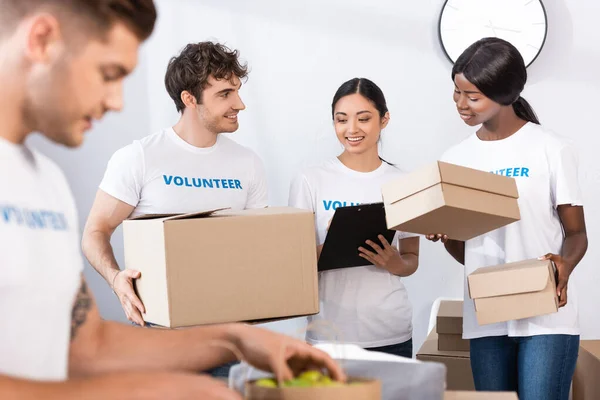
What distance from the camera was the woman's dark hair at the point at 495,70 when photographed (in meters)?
2.22

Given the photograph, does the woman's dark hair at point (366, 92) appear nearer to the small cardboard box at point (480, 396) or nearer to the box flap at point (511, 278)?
the box flap at point (511, 278)

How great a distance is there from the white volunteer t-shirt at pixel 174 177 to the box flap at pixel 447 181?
1.65ft

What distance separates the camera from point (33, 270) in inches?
35.4

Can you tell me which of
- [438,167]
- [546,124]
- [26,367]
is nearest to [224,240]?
[438,167]

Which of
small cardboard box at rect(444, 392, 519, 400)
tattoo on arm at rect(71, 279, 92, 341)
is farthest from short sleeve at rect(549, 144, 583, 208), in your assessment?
tattoo on arm at rect(71, 279, 92, 341)

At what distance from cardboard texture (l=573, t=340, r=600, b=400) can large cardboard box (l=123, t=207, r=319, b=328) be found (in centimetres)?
134

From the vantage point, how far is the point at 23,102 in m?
0.89

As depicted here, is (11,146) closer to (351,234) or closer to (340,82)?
(351,234)

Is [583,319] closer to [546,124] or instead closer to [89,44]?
[546,124]

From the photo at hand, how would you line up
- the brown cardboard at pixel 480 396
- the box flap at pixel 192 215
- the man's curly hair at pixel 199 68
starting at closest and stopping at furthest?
the brown cardboard at pixel 480 396, the box flap at pixel 192 215, the man's curly hair at pixel 199 68

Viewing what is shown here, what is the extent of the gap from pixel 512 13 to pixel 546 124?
0.47 metres

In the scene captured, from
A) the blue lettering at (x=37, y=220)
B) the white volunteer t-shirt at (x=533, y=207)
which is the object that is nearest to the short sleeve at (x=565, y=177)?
the white volunteer t-shirt at (x=533, y=207)

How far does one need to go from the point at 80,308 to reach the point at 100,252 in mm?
1190

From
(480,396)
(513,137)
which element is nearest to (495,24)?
(513,137)
